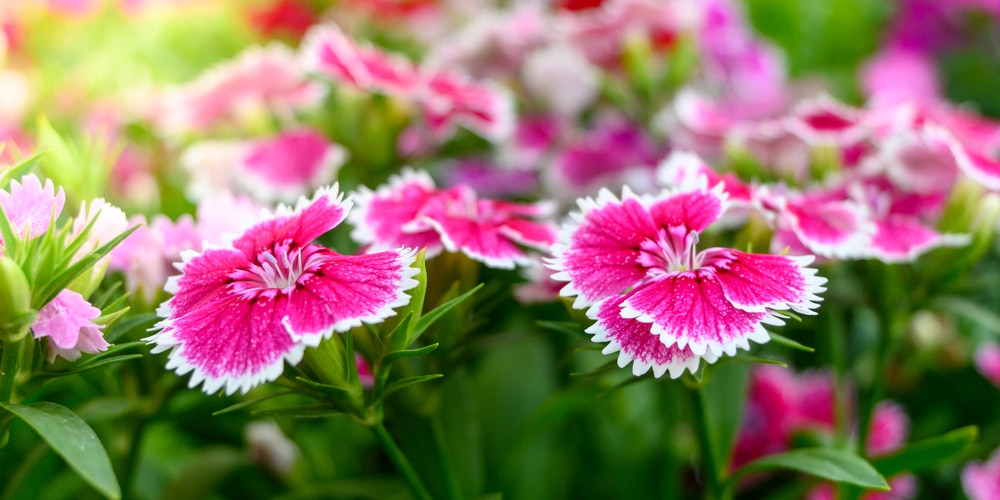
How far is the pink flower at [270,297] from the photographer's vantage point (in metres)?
0.54

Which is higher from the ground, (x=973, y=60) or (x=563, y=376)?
(x=563, y=376)

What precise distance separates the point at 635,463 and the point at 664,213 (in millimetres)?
506

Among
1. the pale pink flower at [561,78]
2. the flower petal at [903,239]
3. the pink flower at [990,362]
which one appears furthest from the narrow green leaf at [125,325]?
the pink flower at [990,362]

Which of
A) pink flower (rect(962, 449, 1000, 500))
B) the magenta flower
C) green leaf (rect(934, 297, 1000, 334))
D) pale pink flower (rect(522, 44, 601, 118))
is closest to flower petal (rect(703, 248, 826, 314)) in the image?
the magenta flower

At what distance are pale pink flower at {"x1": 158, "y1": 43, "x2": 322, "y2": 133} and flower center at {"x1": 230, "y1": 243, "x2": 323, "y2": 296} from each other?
53cm

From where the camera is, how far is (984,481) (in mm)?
938

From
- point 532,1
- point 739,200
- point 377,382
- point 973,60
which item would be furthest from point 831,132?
point 973,60

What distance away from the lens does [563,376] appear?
1145mm

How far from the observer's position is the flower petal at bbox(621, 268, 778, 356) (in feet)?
1.78

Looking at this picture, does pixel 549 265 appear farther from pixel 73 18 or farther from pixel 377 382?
pixel 73 18

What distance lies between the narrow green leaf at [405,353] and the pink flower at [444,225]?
99 millimetres

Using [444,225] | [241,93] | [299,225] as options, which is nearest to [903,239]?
[444,225]

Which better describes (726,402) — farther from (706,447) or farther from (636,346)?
(636,346)

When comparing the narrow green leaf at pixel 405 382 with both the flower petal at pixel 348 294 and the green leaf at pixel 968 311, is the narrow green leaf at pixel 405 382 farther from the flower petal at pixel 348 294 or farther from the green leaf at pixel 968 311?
the green leaf at pixel 968 311
